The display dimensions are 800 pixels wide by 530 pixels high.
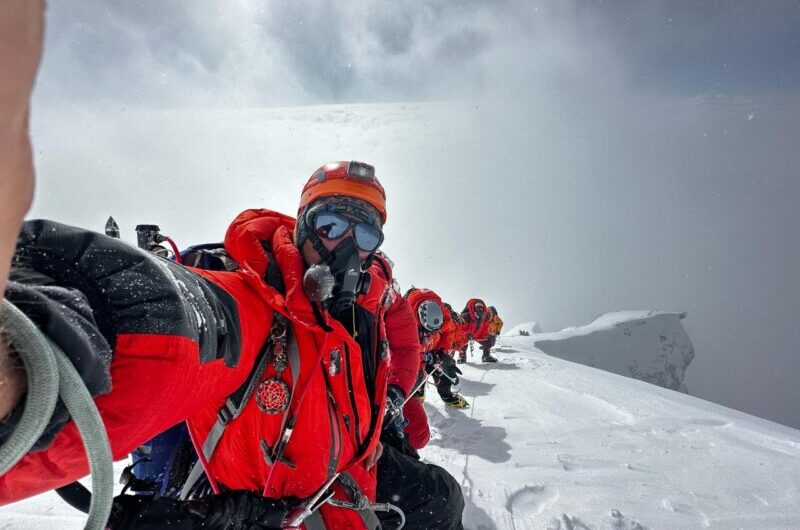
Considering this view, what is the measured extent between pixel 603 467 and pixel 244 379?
13.0 ft

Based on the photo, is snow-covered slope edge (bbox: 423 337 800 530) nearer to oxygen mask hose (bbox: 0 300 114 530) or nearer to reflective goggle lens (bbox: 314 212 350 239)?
reflective goggle lens (bbox: 314 212 350 239)

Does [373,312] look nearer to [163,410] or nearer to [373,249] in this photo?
[373,249]

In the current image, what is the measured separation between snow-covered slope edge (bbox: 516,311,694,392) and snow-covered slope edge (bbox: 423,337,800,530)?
19.6 m

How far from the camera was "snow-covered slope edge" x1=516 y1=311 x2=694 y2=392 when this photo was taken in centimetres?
2877

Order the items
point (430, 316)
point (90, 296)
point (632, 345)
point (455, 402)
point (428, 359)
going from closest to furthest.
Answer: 1. point (90, 296)
2. point (430, 316)
3. point (455, 402)
4. point (428, 359)
5. point (632, 345)

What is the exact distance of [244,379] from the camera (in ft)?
5.30

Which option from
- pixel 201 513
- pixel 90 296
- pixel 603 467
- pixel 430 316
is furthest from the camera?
pixel 430 316

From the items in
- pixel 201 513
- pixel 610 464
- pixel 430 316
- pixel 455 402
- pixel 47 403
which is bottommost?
pixel 610 464

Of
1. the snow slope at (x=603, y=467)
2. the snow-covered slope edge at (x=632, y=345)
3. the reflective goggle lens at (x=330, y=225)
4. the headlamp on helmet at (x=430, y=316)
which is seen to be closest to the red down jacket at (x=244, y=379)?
the reflective goggle lens at (x=330, y=225)

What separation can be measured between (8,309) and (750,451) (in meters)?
6.38

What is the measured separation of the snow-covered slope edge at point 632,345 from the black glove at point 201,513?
2480 cm

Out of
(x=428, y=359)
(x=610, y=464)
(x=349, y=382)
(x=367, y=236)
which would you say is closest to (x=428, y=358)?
(x=428, y=359)

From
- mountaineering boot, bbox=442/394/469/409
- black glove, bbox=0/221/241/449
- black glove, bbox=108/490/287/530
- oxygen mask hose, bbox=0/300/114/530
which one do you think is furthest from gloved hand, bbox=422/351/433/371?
oxygen mask hose, bbox=0/300/114/530

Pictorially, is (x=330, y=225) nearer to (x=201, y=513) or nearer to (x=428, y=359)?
(x=201, y=513)
